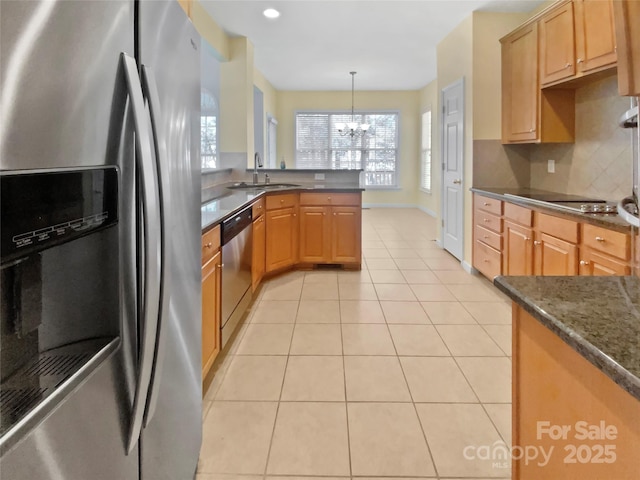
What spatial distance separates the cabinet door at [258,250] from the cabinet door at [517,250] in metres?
2.16

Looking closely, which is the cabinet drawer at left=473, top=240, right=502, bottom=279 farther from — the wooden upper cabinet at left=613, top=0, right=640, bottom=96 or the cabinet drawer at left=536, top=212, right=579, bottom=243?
the wooden upper cabinet at left=613, top=0, right=640, bottom=96

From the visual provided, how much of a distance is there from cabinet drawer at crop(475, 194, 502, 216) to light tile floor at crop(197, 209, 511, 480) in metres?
0.76

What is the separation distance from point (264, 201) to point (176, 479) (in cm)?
307

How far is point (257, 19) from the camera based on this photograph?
196 inches

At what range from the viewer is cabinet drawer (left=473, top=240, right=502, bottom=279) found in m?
4.02

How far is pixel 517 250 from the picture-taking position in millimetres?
3621

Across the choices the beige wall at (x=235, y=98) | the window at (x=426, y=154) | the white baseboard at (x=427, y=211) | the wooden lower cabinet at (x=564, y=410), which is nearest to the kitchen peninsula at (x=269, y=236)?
the beige wall at (x=235, y=98)

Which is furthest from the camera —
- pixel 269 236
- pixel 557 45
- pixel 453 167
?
pixel 453 167

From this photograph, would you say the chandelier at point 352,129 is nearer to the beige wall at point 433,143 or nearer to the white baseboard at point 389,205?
the beige wall at point 433,143

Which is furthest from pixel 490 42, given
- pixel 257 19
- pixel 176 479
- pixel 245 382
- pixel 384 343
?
pixel 176 479

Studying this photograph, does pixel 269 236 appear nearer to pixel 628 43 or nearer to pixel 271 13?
pixel 271 13

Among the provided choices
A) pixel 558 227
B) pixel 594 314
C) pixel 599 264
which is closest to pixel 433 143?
pixel 558 227

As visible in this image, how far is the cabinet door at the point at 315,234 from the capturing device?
15.5 ft

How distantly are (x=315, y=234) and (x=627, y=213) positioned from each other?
3.60 m
